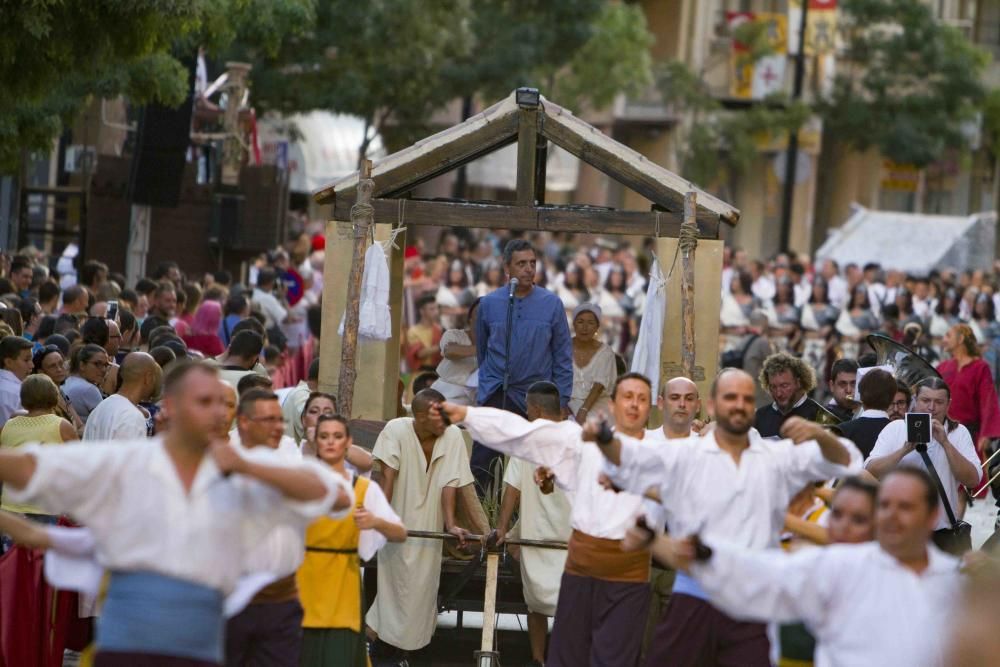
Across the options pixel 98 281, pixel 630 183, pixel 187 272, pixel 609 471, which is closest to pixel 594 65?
pixel 187 272

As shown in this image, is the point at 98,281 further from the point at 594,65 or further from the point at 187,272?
the point at 594,65

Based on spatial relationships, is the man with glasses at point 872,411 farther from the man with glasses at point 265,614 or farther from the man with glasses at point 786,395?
the man with glasses at point 265,614

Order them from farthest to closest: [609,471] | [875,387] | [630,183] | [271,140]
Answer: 1. [271,140]
2. [630,183]
3. [875,387]
4. [609,471]

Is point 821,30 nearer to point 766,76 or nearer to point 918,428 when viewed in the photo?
point 766,76

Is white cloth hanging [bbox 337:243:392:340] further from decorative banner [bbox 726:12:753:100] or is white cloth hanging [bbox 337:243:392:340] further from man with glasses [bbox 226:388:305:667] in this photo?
decorative banner [bbox 726:12:753:100]

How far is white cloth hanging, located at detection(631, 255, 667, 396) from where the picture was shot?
13.3 m

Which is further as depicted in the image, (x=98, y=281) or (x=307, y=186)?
(x=307, y=186)

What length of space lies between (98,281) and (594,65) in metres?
23.7

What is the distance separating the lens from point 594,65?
129ft

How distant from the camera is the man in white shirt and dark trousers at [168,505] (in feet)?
21.5

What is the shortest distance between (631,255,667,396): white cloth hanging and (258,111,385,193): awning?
69.1ft

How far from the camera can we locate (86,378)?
11625 mm

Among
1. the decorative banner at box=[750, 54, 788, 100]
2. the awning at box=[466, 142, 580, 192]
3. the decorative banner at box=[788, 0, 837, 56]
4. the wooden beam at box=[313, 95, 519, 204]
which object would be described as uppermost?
the decorative banner at box=[788, 0, 837, 56]

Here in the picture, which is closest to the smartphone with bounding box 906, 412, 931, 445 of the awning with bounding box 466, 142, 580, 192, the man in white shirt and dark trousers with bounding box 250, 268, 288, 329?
the man in white shirt and dark trousers with bounding box 250, 268, 288, 329
